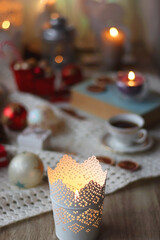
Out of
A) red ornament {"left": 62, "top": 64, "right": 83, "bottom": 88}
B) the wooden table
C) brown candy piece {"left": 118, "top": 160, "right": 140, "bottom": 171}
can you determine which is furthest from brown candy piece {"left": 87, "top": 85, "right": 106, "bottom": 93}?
the wooden table

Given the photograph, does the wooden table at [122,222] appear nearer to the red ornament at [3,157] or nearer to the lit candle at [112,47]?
the red ornament at [3,157]

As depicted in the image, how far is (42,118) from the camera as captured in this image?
1073mm

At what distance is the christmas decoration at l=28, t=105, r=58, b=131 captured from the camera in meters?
1.07

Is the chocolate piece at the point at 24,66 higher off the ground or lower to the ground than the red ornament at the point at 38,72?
higher

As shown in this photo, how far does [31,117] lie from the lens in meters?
1.08

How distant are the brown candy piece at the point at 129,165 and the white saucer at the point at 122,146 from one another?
46 mm

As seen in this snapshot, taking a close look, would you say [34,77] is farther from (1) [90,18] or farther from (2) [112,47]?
(1) [90,18]

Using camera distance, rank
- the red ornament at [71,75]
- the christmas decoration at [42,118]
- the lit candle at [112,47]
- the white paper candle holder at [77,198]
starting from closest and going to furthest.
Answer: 1. the white paper candle holder at [77,198]
2. the christmas decoration at [42,118]
3. the red ornament at [71,75]
4. the lit candle at [112,47]

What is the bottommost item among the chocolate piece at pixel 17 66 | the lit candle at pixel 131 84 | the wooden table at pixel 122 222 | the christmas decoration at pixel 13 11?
the wooden table at pixel 122 222

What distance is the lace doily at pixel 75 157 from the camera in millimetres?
791

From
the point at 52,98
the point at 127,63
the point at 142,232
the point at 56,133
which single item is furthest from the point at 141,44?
the point at 142,232

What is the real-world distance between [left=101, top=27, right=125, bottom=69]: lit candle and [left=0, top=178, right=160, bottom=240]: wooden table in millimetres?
761

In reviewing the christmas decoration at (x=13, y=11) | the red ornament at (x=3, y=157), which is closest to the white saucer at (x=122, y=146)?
the red ornament at (x=3, y=157)

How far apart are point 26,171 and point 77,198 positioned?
20 centimetres
